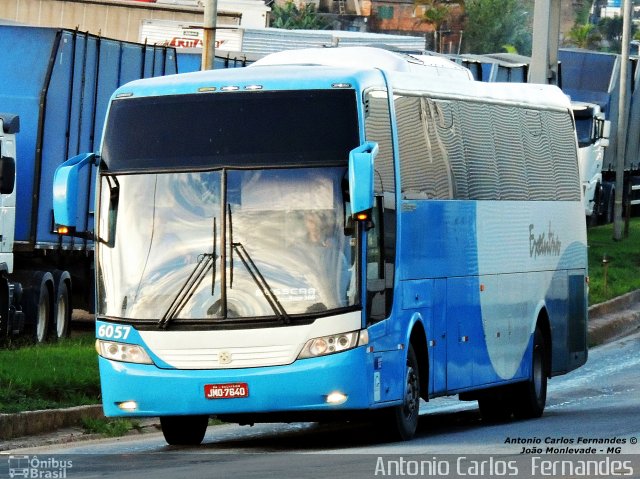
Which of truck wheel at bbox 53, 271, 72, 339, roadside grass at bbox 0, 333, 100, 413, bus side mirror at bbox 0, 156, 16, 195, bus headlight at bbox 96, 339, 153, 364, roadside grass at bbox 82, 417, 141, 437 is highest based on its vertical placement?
bus side mirror at bbox 0, 156, 16, 195

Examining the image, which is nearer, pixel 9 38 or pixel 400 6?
pixel 9 38

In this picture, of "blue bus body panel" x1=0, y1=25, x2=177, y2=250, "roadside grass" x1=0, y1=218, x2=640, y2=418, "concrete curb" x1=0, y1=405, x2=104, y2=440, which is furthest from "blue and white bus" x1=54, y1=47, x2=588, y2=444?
"blue bus body panel" x1=0, y1=25, x2=177, y2=250

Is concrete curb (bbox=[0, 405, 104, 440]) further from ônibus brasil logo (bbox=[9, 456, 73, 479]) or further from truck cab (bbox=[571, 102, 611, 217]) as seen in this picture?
truck cab (bbox=[571, 102, 611, 217])

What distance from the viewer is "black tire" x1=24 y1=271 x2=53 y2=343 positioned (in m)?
24.4

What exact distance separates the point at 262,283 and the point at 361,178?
1.16 meters

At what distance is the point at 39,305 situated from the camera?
968 inches

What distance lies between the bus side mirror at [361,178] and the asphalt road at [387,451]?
5.98 ft

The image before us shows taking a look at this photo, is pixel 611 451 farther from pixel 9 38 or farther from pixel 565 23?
pixel 565 23

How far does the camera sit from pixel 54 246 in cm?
2530

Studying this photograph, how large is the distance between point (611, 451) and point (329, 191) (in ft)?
9.49

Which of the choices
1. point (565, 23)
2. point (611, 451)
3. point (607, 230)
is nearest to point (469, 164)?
point (611, 451)

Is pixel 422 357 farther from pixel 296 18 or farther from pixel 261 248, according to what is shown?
pixel 296 18

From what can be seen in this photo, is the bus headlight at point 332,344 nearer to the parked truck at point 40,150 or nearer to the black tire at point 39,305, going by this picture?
the parked truck at point 40,150

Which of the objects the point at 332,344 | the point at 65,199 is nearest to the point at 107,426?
the point at 65,199
